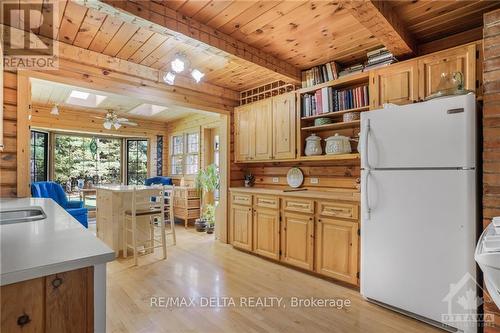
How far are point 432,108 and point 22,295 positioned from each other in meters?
2.54

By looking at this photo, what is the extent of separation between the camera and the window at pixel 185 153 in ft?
20.6

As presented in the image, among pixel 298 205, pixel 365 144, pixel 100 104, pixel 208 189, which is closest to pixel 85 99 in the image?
pixel 100 104

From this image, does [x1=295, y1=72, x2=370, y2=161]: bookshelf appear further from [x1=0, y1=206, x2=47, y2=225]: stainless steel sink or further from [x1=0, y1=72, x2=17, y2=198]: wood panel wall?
[x1=0, y1=72, x2=17, y2=198]: wood panel wall

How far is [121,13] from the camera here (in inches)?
76.7

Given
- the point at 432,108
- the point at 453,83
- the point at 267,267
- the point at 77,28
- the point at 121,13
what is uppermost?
the point at 77,28

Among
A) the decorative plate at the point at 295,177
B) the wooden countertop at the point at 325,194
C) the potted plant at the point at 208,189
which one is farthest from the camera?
the potted plant at the point at 208,189

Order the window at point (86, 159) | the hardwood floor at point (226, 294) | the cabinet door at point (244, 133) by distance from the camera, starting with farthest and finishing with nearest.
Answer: the window at point (86, 159)
the cabinet door at point (244, 133)
the hardwood floor at point (226, 294)

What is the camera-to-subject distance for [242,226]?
3.88m

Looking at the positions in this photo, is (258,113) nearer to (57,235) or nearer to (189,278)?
(189,278)

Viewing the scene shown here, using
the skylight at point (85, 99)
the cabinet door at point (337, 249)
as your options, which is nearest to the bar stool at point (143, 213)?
the cabinet door at point (337, 249)

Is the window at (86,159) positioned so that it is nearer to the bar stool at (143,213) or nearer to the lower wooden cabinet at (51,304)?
the bar stool at (143,213)

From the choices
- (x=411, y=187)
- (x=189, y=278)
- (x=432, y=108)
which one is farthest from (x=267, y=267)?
(x=432, y=108)

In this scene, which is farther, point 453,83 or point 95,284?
point 453,83

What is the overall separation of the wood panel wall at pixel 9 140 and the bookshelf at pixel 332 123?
2.96 m
